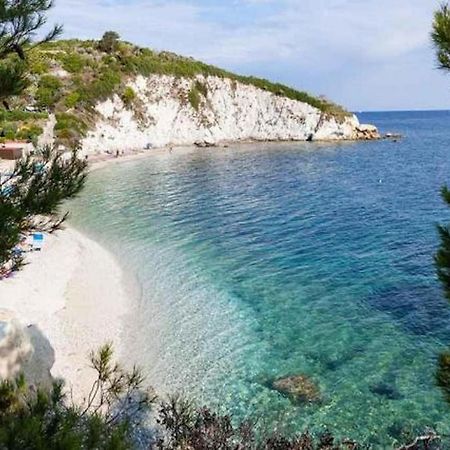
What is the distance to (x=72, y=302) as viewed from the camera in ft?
75.7

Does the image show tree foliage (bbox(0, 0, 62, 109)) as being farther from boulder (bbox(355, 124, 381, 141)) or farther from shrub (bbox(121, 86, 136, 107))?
boulder (bbox(355, 124, 381, 141))

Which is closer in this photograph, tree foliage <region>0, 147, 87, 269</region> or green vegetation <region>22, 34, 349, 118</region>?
tree foliage <region>0, 147, 87, 269</region>

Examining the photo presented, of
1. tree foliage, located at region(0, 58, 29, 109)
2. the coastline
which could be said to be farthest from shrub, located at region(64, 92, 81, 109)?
tree foliage, located at region(0, 58, 29, 109)

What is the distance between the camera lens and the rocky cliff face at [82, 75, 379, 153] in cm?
8575

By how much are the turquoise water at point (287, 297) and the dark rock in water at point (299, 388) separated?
275mm

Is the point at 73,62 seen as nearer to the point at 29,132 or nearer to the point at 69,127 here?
the point at 69,127

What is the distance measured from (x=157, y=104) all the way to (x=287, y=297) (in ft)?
248

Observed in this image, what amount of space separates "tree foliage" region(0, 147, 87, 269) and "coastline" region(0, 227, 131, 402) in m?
9.04

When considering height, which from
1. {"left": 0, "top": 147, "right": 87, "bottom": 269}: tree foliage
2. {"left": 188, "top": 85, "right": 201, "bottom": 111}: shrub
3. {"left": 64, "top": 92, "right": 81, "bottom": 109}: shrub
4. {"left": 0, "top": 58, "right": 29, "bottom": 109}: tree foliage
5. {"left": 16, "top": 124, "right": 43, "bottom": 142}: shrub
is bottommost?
{"left": 0, "top": 147, "right": 87, "bottom": 269}: tree foliage

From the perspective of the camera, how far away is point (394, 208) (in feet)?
141

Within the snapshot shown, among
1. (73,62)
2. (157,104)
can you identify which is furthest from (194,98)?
(73,62)

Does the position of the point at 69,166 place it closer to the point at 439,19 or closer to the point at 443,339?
the point at 439,19

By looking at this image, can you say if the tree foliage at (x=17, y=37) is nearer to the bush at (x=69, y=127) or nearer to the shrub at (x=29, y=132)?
the shrub at (x=29, y=132)

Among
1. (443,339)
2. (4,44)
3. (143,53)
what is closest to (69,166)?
(4,44)
